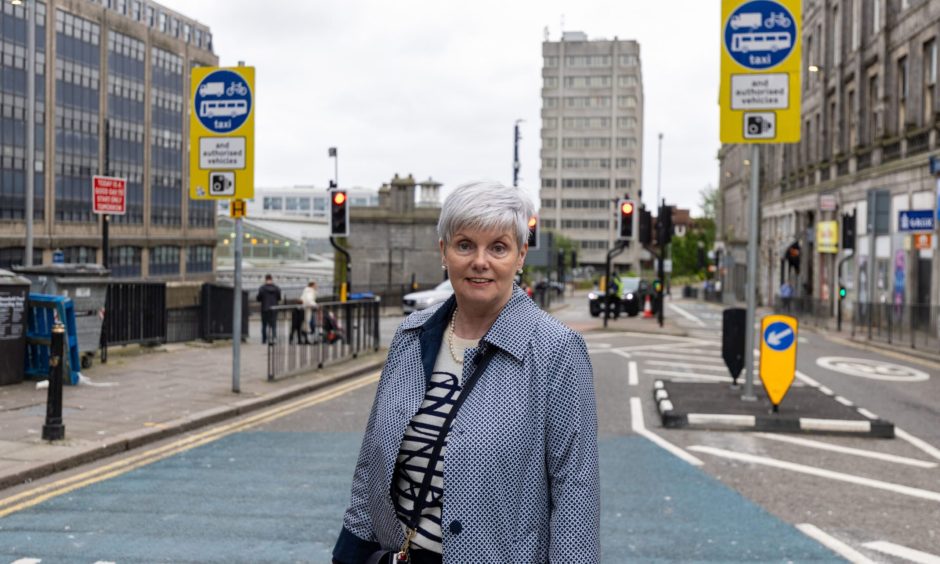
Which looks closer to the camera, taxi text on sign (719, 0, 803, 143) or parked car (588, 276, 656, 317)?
taxi text on sign (719, 0, 803, 143)

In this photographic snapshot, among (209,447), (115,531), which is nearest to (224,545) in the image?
(115,531)

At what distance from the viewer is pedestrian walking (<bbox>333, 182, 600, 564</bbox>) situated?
2498 mm

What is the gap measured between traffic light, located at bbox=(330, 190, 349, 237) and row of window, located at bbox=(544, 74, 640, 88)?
134745 mm

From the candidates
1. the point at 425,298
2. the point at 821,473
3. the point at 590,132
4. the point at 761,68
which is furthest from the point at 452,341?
the point at 590,132

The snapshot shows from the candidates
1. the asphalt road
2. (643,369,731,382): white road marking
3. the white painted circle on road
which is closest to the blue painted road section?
the asphalt road

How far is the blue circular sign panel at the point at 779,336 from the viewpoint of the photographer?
36.3 feet

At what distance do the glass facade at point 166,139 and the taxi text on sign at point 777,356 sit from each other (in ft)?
264

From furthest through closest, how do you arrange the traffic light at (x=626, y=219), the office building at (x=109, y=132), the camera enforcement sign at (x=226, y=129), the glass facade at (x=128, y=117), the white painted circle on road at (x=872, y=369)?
the glass facade at (x=128, y=117) → the office building at (x=109, y=132) → the traffic light at (x=626, y=219) → the white painted circle on road at (x=872, y=369) → the camera enforcement sign at (x=226, y=129)

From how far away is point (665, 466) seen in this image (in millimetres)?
8508

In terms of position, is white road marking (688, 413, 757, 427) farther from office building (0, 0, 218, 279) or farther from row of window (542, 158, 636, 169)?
row of window (542, 158, 636, 169)

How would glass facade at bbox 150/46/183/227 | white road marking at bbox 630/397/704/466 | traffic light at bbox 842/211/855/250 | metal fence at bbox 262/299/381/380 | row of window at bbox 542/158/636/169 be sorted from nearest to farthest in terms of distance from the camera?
white road marking at bbox 630/397/704/466 → metal fence at bbox 262/299/381/380 → traffic light at bbox 842/211/855/250 → glass facade at bbox 150/46/183/227 → row of window at bbox 542/158/636/169

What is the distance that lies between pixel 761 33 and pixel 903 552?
7614 mm

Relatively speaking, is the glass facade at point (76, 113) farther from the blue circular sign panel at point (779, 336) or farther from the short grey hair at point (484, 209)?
the short grey hair at point (484, 209)

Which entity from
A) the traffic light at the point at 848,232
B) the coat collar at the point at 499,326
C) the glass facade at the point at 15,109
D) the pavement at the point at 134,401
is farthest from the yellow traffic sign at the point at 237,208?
the glass facade at the point at 15,109
